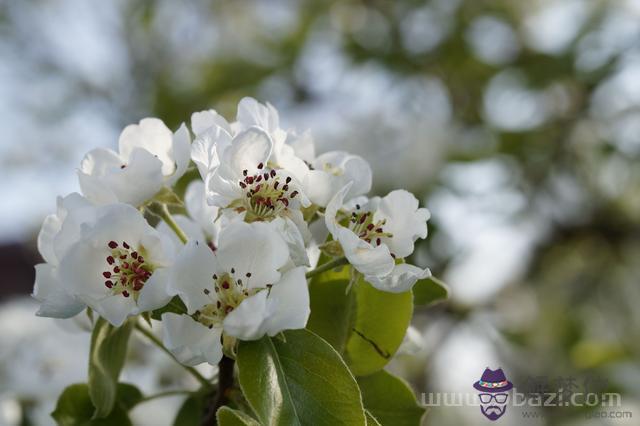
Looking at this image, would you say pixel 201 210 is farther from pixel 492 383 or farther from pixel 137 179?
pixel 492 383

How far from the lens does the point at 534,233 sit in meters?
2.73

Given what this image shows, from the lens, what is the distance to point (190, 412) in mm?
953

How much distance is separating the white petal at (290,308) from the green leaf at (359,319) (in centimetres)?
12

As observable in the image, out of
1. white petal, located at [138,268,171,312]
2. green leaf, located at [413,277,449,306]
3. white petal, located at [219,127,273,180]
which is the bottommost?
white petal, located at [138,268,171,312]

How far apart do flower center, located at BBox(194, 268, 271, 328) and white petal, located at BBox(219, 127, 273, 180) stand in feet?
0.33

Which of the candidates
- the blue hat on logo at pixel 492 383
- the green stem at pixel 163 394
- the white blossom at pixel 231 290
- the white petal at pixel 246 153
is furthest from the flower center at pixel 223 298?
the blue hat on logo at pixel 492 383

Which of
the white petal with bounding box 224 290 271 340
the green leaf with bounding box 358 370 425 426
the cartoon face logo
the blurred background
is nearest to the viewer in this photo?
the white petal with bounding box 224 290 271 340

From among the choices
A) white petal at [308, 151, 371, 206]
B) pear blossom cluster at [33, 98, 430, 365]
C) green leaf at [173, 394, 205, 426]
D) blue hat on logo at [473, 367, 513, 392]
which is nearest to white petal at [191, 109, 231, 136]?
pear blossom cluster at [33, 98, 430, 365]

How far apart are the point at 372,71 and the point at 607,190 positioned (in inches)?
36.0

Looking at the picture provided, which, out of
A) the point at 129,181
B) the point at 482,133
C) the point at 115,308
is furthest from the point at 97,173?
the point at 482,133

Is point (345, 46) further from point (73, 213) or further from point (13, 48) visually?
point (73, 213)

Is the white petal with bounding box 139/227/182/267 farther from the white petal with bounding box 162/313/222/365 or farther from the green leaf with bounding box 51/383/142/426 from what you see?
the green leaf with bounding box 51/383/142/426

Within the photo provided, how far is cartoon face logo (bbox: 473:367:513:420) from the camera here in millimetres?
1102

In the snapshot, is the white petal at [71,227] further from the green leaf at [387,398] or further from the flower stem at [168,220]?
the green leaf at [387,398]
